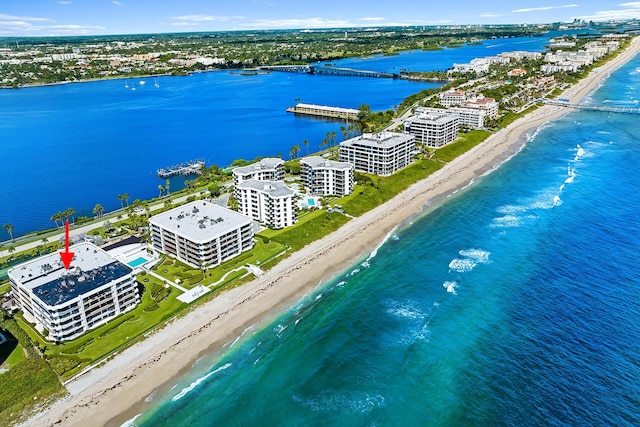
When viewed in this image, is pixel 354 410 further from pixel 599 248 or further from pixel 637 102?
pixel 637 102

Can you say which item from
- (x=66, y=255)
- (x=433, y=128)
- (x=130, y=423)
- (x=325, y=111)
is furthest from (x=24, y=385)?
(x=325, y=111)

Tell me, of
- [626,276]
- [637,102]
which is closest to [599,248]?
[626,276]

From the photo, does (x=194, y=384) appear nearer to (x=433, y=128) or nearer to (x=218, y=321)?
(x=218, y=321)

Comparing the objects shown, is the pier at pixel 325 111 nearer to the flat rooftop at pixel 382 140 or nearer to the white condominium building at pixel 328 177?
the flat rooftop at pixel 382 140

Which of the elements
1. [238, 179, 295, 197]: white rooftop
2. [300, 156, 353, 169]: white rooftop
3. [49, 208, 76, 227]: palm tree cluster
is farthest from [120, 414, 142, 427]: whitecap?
[300, 156, 353, 169]: white rooftop

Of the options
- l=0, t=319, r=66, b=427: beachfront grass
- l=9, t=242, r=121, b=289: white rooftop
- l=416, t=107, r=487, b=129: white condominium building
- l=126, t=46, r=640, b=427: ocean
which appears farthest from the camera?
l=416, t=107, r=487, b=129: white condominium building

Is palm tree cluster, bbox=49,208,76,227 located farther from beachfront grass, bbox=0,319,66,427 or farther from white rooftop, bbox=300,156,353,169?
white rooftop, bbox=300,156,353,169
